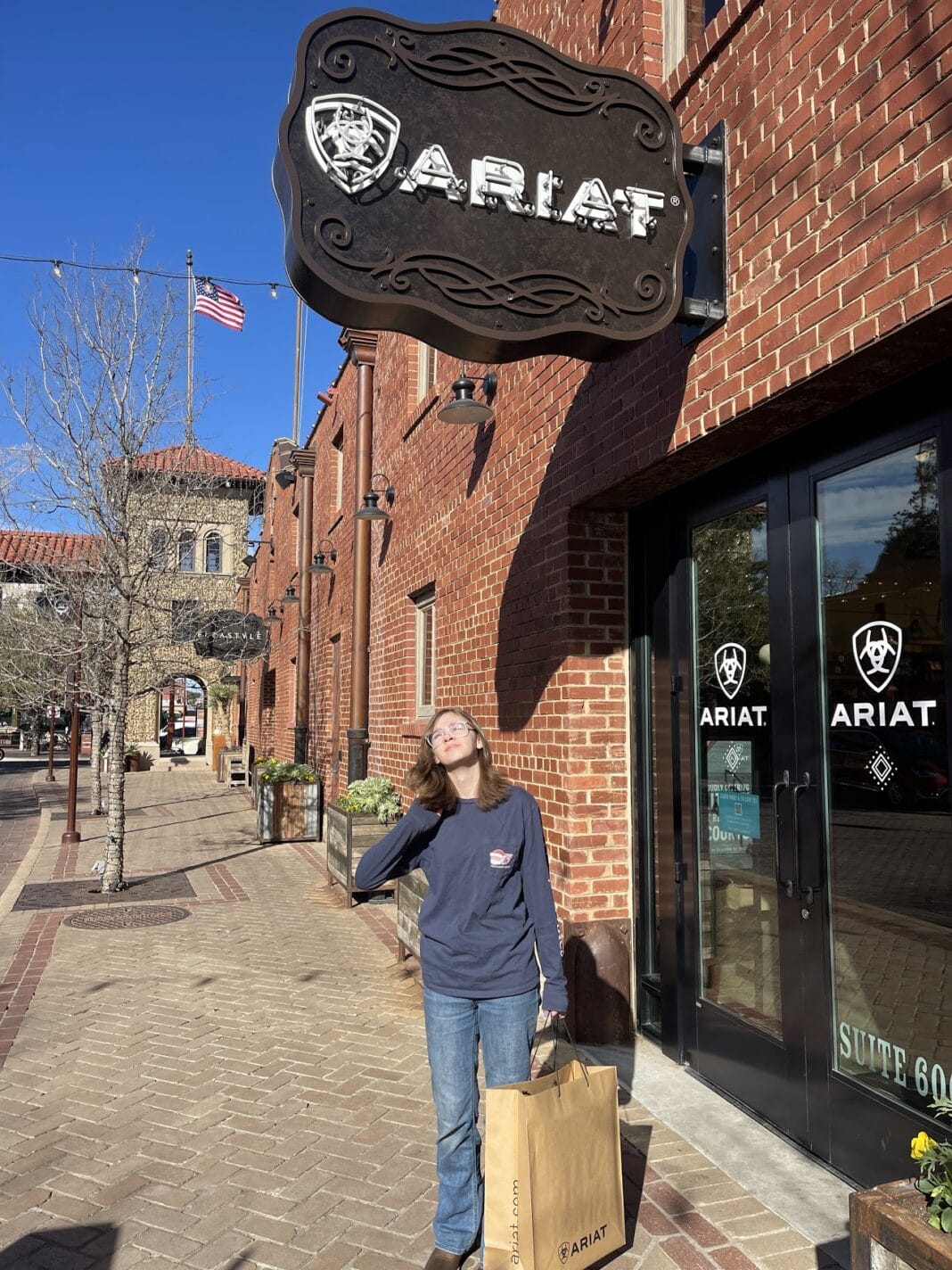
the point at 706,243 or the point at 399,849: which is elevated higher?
the point at 706,243

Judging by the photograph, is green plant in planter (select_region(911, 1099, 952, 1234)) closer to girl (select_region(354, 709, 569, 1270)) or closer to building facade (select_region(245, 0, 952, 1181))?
building facade (select_region(245, 0, 952, 1181))

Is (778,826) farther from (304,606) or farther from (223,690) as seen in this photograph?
(223,690)

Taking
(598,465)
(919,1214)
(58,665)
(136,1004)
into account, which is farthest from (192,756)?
(919,1214)

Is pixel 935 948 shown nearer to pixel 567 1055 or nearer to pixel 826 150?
pixel 567 1055

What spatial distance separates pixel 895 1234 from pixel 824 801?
5.46ft

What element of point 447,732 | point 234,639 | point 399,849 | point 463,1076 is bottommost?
point 463,1076

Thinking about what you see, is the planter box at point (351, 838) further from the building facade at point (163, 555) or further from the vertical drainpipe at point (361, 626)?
the building facade at point (163, 555)

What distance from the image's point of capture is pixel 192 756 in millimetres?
35406

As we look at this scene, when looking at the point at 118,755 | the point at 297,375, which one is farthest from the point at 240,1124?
the point at 297,375

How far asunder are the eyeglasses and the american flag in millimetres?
16352

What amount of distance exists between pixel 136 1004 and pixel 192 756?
3097 cm

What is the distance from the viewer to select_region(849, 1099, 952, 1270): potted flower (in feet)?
6.59

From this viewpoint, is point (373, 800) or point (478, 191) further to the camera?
point (373, 800)

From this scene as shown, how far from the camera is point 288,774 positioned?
Answer: 13.5m
